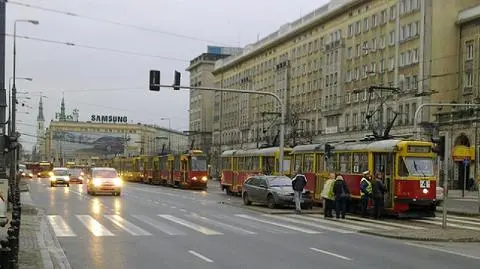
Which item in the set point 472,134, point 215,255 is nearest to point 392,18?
point 472,134

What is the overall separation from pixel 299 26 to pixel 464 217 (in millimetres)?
76771

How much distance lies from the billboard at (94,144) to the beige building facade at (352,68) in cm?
2304

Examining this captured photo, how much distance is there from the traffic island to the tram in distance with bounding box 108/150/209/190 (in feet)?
124

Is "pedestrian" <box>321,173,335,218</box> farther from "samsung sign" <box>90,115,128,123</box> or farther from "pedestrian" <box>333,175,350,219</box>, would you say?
"samsung sign" <box>90,115,128,123</box>

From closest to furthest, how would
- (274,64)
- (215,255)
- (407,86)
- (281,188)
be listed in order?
(215,255) < (281,188) < (407,86) < (274,64)

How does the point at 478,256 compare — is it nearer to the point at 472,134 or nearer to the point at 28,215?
the point at 28,215

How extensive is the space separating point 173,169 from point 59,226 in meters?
41.8

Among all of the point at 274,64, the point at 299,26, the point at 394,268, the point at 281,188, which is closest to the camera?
the point at 394,268

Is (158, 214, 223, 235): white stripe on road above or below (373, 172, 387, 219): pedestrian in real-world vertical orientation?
below

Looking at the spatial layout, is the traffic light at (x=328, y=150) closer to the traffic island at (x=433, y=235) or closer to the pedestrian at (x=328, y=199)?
the pedestrian at (x=328, y=199)

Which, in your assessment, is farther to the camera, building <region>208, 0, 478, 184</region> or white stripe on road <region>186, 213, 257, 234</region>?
building <region>208, 0, 478, 184</region>

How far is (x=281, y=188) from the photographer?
29.9 meters

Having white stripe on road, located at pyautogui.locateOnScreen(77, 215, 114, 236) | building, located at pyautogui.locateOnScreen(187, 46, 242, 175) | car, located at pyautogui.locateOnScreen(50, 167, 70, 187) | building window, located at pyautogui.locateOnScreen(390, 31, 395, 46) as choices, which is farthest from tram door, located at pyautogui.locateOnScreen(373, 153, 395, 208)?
building, located at pyautogui.locateOnScreen(187, 46, 242, 175)

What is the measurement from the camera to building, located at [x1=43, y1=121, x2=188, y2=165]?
12769 centimetres
